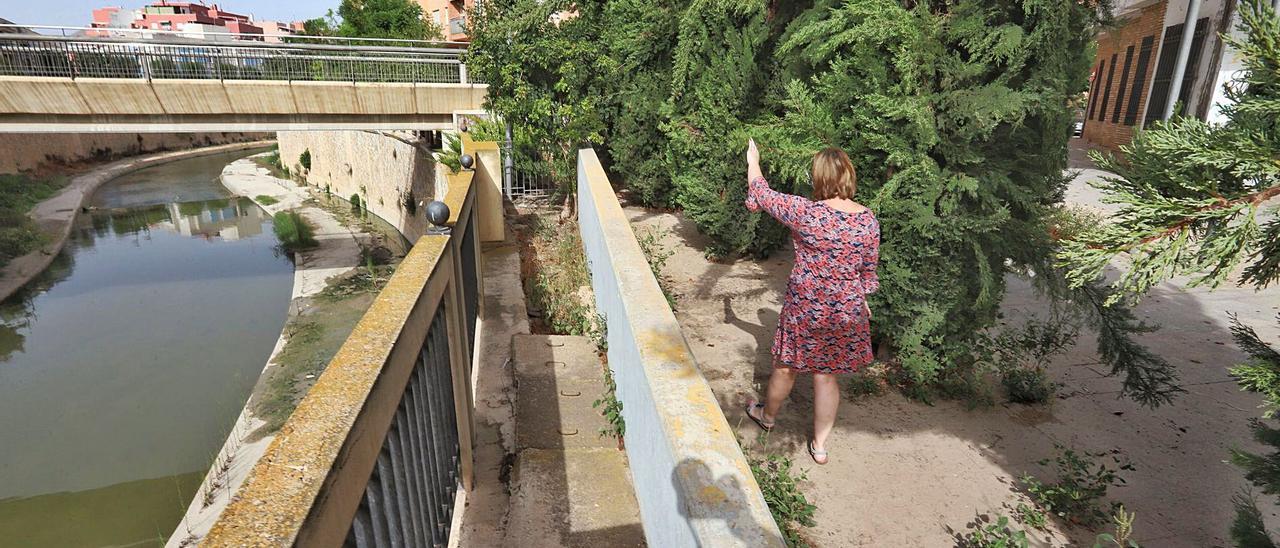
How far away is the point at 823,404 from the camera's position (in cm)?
351

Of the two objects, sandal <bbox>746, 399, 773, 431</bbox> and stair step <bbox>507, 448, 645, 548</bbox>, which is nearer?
stair step <bbox>507, 448, 645, 548</bbox>

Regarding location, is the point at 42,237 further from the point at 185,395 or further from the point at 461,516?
the point at 461,516

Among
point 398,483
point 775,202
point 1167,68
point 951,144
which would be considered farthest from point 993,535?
point 1167,68

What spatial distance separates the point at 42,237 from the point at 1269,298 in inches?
1378

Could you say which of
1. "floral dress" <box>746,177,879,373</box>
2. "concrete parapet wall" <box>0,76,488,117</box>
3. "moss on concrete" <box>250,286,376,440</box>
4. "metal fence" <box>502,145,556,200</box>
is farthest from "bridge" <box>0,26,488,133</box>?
"floral dress" <box>746,177,879,373</box>

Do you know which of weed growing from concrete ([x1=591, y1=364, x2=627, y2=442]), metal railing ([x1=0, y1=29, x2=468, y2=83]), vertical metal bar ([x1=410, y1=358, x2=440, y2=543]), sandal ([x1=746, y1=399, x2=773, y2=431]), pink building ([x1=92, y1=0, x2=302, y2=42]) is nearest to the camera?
vertical metal bar ([x1=410, y1=358, x2=440, y2=543])

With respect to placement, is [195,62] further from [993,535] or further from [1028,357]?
[993,535]

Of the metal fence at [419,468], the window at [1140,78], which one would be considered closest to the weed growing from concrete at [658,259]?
the metal fence at [419,468]

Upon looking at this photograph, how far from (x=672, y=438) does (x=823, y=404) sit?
1.88 metres

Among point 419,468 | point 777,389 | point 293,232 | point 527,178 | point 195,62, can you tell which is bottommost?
point 293,232

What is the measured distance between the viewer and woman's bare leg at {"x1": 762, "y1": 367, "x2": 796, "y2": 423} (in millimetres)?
3624

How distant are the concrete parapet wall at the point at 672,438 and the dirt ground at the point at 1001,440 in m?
1.04

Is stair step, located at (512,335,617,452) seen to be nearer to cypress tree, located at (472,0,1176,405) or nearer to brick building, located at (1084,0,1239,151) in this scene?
cypress tree, located at (472,0,1176,405)

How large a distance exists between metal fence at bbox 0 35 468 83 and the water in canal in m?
6.95
